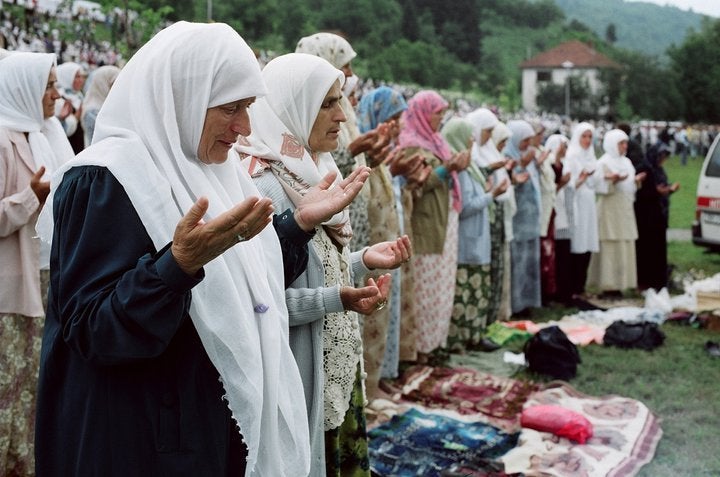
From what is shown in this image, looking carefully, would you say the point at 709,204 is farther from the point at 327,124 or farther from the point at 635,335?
the point at 327,124

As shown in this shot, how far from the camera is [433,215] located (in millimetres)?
5984

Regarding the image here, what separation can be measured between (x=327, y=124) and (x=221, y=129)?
1099 mm

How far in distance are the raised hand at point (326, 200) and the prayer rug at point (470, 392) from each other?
2.81 meters

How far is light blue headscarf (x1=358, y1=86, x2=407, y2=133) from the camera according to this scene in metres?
5.48

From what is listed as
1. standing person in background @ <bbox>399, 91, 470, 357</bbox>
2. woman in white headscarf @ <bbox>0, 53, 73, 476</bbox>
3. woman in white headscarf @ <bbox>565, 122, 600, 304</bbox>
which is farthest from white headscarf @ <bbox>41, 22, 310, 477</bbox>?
woman in white headscarf @ <bbox>565, 122, 600, 304</bbox>

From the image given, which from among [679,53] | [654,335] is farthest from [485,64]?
[654,335]

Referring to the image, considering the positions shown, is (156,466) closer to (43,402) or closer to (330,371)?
(43,402)

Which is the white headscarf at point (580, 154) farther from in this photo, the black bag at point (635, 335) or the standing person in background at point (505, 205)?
the black bag at point (635, 335)

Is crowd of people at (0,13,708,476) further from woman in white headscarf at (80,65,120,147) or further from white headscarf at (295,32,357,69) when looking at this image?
woman in white headscarf at (80,65,120,147)

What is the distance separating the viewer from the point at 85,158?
1815 millimetres

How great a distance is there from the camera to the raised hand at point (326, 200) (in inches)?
94.7

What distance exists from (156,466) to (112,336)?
0.35 meters

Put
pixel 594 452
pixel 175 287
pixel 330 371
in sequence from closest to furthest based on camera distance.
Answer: pixel 175 287 < pixel 330 371 < pixel 594 452

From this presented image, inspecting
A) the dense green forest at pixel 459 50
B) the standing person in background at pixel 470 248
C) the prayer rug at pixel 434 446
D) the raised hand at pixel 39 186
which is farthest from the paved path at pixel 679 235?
the dense green forest at pixel 459 50
